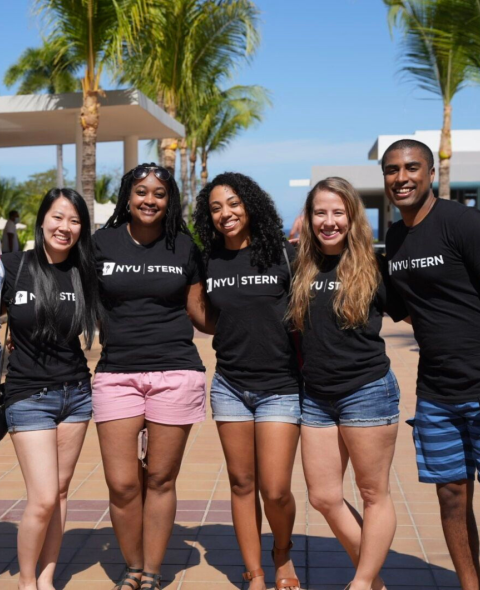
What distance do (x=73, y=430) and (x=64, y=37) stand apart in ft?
35.3

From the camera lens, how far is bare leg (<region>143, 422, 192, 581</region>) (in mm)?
3846

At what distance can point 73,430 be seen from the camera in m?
3.78

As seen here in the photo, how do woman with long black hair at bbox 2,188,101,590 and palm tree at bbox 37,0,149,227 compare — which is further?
palm tree at bbox 37,0,149,227

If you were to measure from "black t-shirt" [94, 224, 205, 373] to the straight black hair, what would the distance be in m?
0.08

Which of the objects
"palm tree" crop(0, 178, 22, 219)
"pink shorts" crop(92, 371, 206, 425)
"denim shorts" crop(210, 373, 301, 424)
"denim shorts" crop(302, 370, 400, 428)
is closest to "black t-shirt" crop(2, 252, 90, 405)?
"pink shorts" crop(92, 371, 206, 425)

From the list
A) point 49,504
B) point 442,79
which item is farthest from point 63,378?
point 442,79

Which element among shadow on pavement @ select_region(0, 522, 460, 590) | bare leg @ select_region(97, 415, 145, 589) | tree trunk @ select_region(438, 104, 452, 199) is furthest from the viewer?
tree trunk @ select_region(438, 104, 452, 199)

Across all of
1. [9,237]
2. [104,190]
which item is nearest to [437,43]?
[9,237]

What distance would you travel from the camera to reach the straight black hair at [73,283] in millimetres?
3688

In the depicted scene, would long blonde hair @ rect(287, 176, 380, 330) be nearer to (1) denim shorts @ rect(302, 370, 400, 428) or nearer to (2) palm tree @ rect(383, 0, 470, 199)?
(1) denim shorts @ rect(302, 370, 400, 428)

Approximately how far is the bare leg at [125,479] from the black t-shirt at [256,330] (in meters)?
0.53

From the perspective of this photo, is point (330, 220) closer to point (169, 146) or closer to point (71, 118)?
point (71, 118)

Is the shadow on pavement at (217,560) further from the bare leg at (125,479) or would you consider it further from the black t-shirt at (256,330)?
the black t-shirt at (256,330)

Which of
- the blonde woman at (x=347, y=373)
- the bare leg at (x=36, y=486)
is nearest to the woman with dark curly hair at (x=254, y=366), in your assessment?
the blonde woman at (x=347, y=373)
